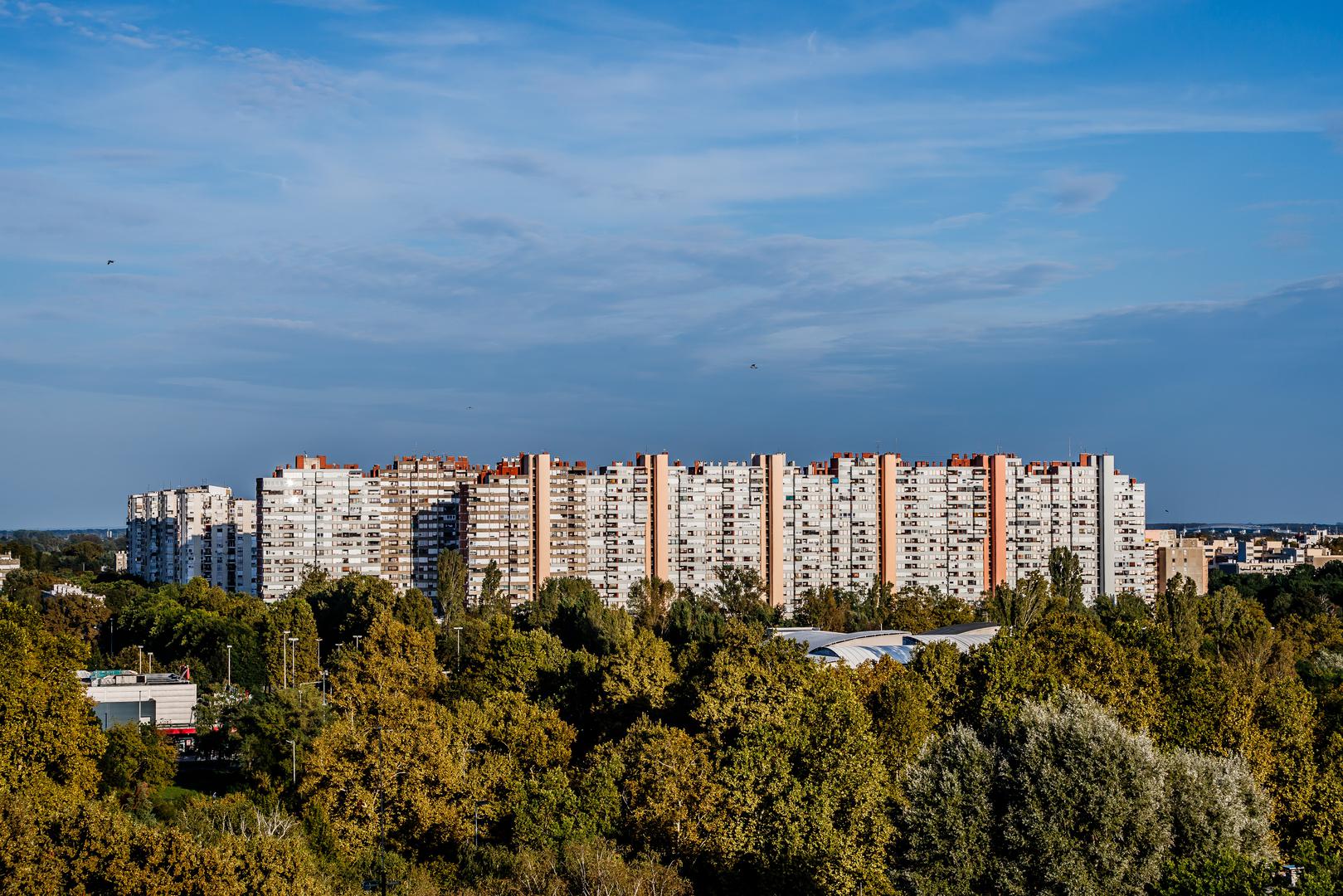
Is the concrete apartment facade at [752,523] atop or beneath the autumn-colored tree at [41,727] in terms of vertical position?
atop

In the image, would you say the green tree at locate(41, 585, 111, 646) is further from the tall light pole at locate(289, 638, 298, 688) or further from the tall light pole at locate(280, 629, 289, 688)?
the tall light pole at locate(280, 629, 289, 688)

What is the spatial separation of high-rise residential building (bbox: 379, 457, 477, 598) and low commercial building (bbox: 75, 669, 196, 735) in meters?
33.8

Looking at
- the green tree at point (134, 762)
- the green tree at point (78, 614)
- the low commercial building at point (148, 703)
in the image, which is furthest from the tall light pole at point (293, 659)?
the green tree at point (78, 614)

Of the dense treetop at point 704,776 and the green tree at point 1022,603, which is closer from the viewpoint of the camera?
the dense treetop at point 704,776

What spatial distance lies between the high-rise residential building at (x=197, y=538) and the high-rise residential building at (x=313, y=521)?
18.4 meters

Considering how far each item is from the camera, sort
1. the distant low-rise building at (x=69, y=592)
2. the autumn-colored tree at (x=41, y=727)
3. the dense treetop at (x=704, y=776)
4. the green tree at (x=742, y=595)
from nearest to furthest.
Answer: the dense treetop at (x=704, y=776) → the autumn-colored tree at (x=41, y=727) → the green tree at (x=742, y=595) → the distant low-rise building at (x=69, y=592)

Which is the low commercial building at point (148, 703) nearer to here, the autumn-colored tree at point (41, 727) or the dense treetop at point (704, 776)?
the dense treetop at point (704, 776)

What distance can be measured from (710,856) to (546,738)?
300 inches

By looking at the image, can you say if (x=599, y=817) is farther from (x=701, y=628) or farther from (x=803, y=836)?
(x=701, y=628)

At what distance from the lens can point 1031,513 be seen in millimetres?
89062

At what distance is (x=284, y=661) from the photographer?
57250mm

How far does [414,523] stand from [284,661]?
33.4 meters

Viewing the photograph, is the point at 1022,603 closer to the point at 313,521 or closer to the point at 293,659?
the point at 293,659

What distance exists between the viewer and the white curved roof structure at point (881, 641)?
52938mm
